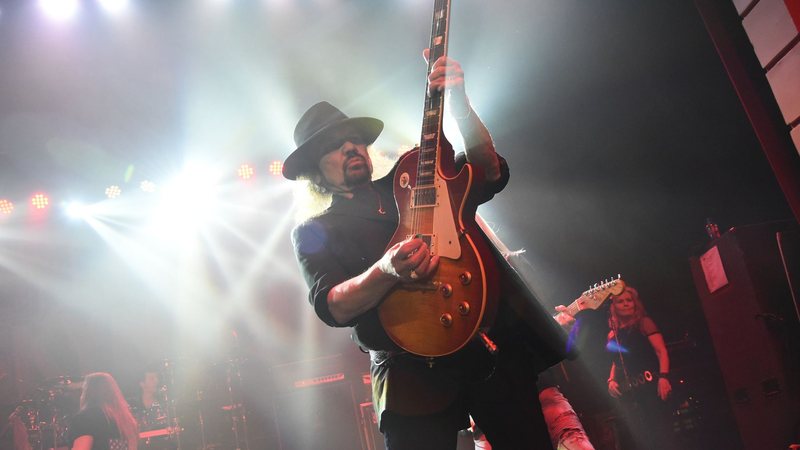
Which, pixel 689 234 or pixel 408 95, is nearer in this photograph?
pixel 689 234

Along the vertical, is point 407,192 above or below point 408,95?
below

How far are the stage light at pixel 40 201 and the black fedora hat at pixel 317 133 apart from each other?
7029 millimetres

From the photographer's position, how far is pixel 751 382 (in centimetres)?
504

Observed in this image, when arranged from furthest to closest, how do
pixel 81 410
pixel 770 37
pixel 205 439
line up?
pixel 205 439, pixel 81 410, pixel 770 37

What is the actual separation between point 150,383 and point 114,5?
4623 mm

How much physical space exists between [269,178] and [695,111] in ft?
19.7

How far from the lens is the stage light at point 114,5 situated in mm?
5867

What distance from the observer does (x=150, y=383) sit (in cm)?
688

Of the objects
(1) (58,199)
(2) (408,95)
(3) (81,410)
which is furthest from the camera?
(1) (58,199)

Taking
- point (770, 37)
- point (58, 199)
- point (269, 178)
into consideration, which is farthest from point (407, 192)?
point (58, 199)

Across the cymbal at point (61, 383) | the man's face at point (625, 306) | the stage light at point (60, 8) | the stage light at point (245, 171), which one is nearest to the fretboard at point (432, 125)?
the man's face at point (625, 306)

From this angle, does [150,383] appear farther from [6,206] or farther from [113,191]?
[6,206]

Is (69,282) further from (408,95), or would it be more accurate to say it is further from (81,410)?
(408,95)

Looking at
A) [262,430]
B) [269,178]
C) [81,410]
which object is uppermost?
[269,178]
